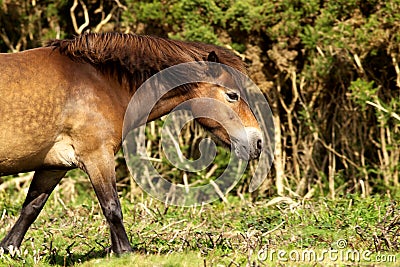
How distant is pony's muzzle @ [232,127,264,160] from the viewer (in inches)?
247

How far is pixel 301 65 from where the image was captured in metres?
11.0

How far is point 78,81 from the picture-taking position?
5793 mm

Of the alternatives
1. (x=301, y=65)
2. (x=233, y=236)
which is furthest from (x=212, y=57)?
(x=301, y=65)

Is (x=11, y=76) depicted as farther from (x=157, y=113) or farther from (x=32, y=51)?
(x=157, y=113)

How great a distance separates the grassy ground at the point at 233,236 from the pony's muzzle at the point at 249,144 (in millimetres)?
756

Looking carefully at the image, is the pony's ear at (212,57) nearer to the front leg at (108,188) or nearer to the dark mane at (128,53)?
the dark mane at (128,53)

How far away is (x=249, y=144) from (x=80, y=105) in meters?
1.69

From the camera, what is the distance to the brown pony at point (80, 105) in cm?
554

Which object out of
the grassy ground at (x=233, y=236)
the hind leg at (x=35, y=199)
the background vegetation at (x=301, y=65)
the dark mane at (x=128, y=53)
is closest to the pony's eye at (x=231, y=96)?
the dark mane at (x=128, y=53)

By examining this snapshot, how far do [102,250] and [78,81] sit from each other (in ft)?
5.20

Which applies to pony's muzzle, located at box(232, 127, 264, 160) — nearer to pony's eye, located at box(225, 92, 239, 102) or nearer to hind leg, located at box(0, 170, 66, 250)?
pony's eye, located at box(225, 92, 239, 102)

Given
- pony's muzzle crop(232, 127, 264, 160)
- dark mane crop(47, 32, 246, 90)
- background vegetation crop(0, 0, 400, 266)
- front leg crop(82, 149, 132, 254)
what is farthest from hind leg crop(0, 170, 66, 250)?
background vegetation crop(0, 0, 400, 266)

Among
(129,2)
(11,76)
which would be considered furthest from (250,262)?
(129,2)

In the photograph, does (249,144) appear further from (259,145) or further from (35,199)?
(35,199)
